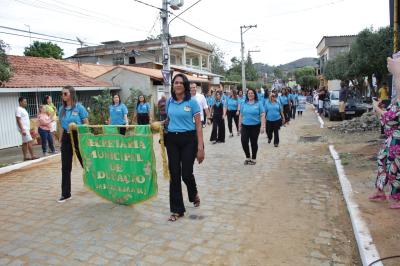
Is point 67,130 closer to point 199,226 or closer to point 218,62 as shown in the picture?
point 199,226

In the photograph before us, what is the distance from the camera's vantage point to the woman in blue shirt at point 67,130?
19.6 ft

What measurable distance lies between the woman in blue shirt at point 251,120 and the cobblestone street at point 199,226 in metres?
1.16

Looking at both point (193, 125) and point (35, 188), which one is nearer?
point (193, 125)

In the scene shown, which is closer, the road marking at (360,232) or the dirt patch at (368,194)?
the road marking at (360,232)

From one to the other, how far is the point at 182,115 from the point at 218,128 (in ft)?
25.8

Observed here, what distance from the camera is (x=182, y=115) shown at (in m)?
4.93

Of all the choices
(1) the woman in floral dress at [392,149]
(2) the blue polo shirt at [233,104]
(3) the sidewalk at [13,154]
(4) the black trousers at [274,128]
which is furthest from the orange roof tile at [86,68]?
(1) the woman in floral dress at [392,149]

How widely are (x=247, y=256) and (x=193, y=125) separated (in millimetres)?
1840

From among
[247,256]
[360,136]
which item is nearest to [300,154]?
[360,136]

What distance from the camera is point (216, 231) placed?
15.2 feet

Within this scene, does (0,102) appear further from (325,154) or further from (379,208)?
(379,208)

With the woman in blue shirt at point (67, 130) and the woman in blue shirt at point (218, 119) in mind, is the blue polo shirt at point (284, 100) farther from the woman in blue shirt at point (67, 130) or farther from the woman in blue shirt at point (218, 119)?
the woman in blue shirt at point (67, 130)

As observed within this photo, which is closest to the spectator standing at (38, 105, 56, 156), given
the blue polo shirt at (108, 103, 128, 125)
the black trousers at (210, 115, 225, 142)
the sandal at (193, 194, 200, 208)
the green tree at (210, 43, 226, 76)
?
the blue polo shirt at (108, 103, 128, 125)

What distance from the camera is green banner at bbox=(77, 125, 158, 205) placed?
5.27 metres
